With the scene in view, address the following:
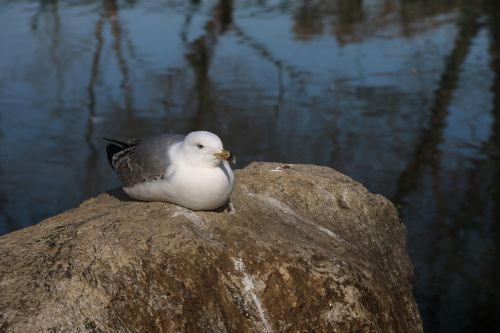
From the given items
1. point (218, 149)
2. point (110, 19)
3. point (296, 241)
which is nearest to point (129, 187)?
point (218, 149)

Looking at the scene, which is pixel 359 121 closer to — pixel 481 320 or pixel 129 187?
pixel 481 320

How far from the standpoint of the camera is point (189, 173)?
4.49 m

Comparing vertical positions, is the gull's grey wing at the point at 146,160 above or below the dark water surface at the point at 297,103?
above

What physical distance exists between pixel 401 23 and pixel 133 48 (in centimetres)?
528

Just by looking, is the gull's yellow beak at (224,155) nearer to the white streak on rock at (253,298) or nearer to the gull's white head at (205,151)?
the gull's white head at (205,151)

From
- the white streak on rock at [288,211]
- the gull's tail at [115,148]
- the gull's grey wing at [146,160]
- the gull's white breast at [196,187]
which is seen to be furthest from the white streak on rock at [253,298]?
the gull's tail at [115,148]

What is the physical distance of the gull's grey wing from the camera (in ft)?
15.3

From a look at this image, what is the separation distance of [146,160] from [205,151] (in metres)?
0.47

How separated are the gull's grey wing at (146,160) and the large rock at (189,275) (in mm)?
164

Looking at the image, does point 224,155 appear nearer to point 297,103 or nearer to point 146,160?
point 146,160

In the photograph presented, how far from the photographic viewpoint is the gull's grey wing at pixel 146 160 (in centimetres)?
466

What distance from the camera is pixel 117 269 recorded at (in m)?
4.02

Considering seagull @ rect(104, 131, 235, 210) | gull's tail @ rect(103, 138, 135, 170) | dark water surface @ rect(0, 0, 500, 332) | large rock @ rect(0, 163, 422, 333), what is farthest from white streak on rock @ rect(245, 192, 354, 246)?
dark water surface @ rect(0, 0, 500, 332)

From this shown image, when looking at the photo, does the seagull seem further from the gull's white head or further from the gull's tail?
the gull's tail
